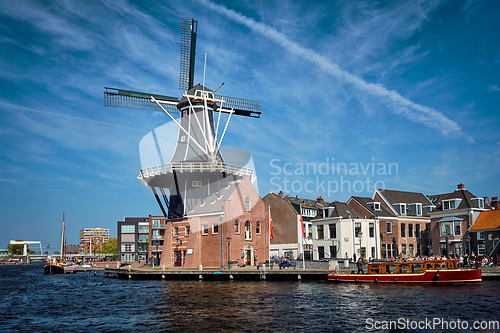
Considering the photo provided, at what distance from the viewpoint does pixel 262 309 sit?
28.8m

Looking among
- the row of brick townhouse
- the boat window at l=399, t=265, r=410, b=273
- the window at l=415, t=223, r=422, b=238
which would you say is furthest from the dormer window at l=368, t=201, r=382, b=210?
the boat window at l=399, t=265, r=410, b=273

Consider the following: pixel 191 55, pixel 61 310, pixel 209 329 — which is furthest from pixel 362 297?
pixel 191 55

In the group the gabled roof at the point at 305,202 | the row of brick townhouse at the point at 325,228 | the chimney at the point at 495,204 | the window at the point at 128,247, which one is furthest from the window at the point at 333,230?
the window at the point at 128,247

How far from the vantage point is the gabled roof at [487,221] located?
54.7 m

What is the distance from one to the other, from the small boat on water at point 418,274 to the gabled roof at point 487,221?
53.3 ft

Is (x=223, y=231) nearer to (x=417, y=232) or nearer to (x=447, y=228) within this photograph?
(x=447, y=228)

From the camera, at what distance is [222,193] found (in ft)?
188

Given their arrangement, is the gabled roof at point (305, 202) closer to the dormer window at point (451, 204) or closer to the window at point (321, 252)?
the window at point (321, 252)

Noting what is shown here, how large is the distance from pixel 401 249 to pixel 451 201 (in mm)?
10385

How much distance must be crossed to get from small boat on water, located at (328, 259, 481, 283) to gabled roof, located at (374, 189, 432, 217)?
2518 cm

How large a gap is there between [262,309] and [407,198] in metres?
50.0

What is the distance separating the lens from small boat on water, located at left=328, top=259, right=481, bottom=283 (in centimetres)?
4039

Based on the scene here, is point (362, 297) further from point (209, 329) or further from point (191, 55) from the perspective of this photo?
point (191, 55)

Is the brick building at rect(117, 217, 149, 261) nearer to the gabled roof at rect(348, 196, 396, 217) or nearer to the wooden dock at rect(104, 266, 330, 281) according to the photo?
the wooden dock at rect(104, 266, 330, 281)
